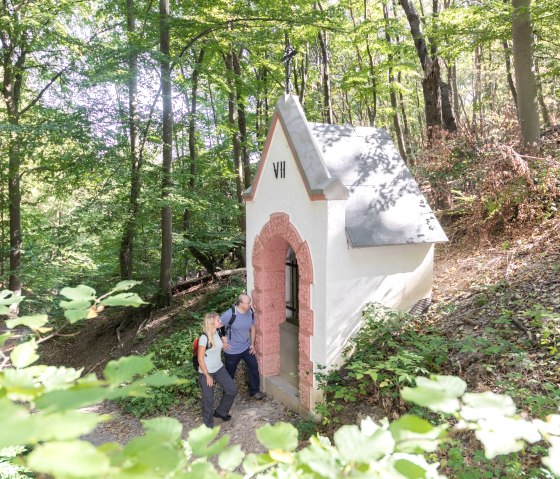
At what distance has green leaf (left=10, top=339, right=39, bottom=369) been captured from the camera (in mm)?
1145

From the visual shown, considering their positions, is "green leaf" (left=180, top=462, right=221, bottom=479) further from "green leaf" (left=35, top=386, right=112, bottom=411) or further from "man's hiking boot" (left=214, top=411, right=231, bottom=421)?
"man's hiking boot" (left=214, top=411, right=231, bottom=421)

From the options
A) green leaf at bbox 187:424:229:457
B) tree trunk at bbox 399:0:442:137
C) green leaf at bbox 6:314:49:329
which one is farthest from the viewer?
tree trunk at bbox 399:0:442:137

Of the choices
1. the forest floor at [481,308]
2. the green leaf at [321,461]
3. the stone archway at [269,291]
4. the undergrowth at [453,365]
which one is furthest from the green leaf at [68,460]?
the stone archway at [269,291]

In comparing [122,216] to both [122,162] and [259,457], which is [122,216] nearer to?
[122,162]

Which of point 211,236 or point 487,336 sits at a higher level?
point 211,236

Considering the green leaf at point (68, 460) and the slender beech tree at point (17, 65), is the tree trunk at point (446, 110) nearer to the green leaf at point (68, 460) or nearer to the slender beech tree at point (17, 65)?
the slender beech tree at point (17, 65)

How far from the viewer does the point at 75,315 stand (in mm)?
1226

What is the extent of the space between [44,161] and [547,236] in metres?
10.9

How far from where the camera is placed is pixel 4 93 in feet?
39.7

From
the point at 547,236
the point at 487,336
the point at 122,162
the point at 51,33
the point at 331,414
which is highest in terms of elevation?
the point at 51,33

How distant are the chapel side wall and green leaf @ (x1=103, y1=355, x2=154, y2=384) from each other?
4640mm

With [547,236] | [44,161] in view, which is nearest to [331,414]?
[547,236]

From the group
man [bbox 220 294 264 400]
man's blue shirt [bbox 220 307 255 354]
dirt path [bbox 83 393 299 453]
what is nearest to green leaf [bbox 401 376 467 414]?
dirt path [bbox 83 393 299 453]

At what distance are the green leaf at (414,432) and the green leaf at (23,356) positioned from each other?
38.2 inches
